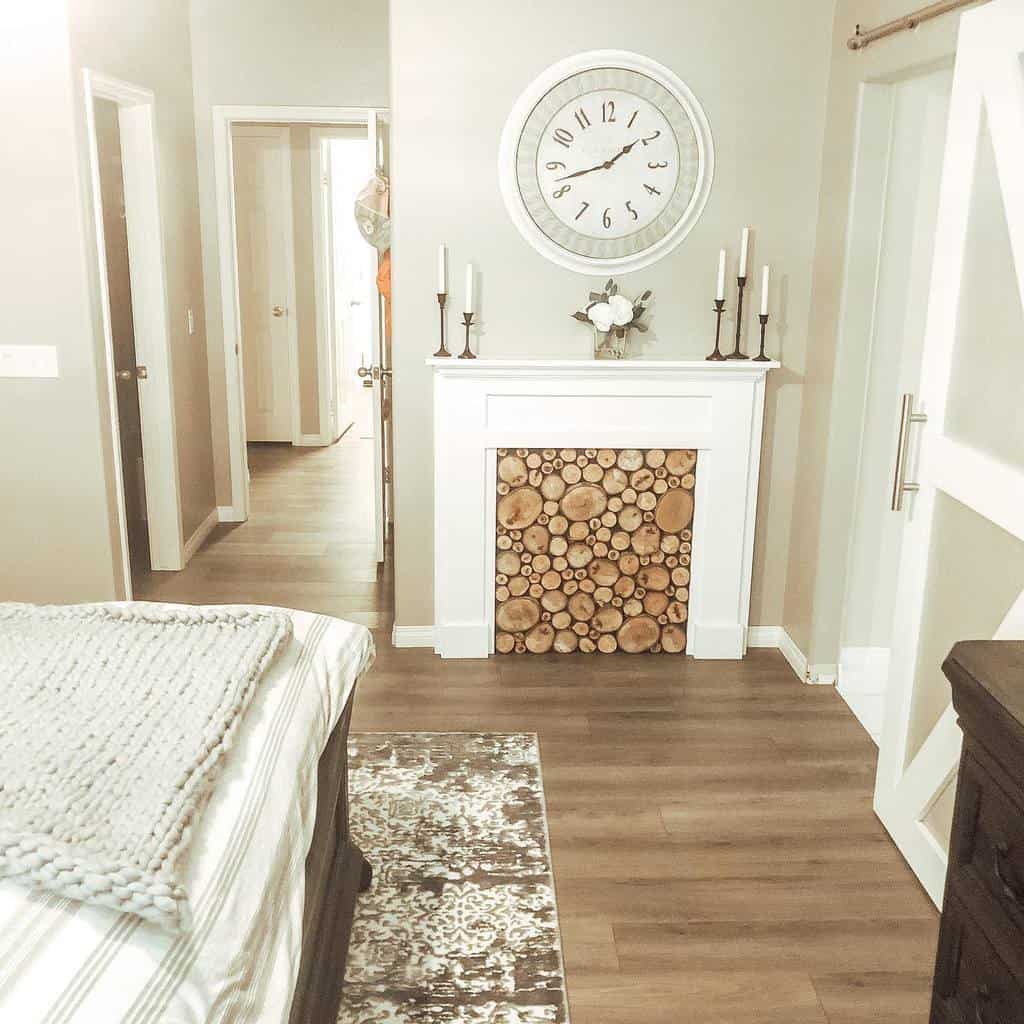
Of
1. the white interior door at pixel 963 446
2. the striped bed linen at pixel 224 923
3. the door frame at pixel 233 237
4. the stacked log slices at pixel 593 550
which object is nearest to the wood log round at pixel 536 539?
the stacked log slices at pixel 593 550

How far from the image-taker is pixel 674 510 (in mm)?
3770

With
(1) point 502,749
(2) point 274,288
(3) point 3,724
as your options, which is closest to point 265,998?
(3) point 3,724

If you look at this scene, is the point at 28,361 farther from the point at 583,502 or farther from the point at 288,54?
the point at 288,54

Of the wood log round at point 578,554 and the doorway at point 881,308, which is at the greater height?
the doorway at point 881,308

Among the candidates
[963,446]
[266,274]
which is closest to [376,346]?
[963,446]

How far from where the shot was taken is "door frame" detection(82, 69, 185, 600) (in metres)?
3.97

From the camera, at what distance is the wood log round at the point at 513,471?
12.2 ft

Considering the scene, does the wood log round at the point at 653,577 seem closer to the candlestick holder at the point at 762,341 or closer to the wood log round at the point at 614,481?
the wood log round at the point at 614,481

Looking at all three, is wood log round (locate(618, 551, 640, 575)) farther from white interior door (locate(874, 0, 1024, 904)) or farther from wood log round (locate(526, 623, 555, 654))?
white interior door (locate(874, 0, 1024, 904))

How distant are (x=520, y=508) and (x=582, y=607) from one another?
435 mm

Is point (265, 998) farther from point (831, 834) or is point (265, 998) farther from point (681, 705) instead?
point (681, 705)

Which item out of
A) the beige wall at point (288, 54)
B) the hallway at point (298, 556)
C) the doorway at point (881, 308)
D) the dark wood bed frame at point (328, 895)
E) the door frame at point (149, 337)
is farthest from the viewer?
the beige wall at point (288, 54)

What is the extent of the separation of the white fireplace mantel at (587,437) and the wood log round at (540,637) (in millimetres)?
147

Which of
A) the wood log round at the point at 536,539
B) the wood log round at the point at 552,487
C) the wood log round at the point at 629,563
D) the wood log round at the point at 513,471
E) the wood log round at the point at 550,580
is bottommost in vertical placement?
the wood log round at the point at 550,580
